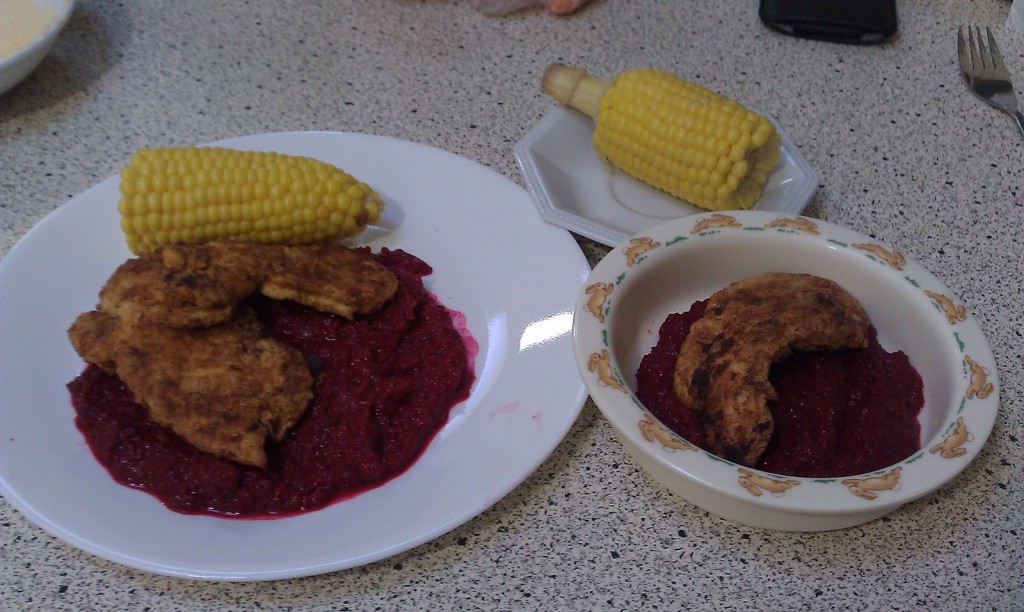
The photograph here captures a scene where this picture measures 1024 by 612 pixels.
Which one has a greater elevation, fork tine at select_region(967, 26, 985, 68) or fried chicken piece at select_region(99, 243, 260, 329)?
fork tine at select_region(967, 26, 985, 68)

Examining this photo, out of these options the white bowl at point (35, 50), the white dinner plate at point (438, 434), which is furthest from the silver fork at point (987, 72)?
the white bowl at point (35, 50)

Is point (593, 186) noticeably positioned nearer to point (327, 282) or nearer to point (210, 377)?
point (327, 282)

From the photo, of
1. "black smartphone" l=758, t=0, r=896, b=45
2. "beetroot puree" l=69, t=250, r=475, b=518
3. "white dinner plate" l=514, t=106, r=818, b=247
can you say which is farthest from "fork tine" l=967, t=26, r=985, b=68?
"beetroot puree" l=69, t=250, r=475, b=518

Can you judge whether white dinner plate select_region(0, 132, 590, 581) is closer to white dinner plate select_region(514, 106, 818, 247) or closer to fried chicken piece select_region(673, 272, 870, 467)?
white dinner plate select_region(514, 106, 818, 247)

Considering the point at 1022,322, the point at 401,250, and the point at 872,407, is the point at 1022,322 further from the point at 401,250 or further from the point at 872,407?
the point at 401,250

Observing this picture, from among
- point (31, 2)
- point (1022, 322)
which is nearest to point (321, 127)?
point (31, 2)

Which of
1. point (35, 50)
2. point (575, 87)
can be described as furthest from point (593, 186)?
point (35, 50)

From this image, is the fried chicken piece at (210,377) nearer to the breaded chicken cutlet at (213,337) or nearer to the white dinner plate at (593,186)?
the breaded chicken cutlet at (213,337)
